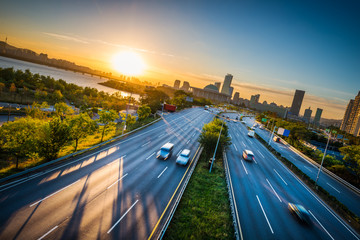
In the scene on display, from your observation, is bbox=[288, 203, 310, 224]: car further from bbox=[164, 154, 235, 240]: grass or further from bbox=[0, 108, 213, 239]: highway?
bbox=[0, 108, 213, 239]: highway

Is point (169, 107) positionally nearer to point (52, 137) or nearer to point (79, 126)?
point (79, 126)

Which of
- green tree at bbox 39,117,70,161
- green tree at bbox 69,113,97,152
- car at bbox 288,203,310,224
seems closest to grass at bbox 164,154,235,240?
car at bbox 288,203,310,224

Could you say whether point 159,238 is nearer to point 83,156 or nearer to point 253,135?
point 83,156

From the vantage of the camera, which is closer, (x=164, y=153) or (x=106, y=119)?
(x=164, y=153)

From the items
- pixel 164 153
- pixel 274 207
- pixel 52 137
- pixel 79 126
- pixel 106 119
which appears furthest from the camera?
pixel 106 119

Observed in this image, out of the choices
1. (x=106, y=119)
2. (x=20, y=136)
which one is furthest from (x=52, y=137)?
(x=106, y=119)

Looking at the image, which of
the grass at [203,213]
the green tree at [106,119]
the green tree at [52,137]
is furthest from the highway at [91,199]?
the green tree at [106,119]

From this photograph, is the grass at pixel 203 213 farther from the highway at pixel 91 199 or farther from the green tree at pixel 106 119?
the green tree at pixel 106 119
